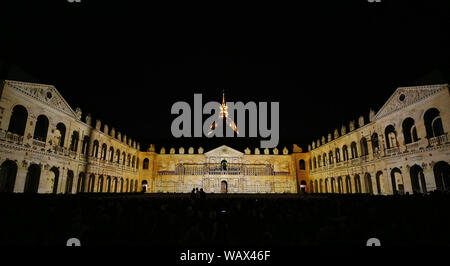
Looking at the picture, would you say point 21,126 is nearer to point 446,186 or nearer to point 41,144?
point 41,144

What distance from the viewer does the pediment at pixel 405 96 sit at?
1822 cm

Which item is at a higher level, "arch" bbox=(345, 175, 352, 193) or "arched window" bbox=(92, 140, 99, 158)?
"arched window" bbox=(92, 140, 99, 158)

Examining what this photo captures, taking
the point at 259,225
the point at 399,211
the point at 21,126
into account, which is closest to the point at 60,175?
the point at 21,126

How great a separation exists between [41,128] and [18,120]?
2540 millimetres

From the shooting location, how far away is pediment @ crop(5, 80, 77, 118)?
17484mm

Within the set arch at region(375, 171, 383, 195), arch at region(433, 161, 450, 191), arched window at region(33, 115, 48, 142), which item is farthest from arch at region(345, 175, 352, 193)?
arched window at region(33, 115, 48, 142)

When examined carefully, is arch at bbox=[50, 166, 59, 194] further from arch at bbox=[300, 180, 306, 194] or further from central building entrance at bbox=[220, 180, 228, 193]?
arch at bbox=[300, 180, 306, 194]

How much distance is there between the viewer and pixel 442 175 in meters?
19.0

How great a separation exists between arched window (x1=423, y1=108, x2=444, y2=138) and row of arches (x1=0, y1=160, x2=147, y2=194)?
1391 inches

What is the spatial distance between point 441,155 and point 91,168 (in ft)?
119

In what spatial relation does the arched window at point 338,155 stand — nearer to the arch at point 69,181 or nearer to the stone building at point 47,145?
the stone building at point 47,145

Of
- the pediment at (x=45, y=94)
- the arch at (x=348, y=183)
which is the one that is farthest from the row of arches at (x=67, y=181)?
the arch at (x=348, y=183)

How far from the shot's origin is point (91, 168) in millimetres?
27219

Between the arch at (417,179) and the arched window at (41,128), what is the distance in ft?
116
